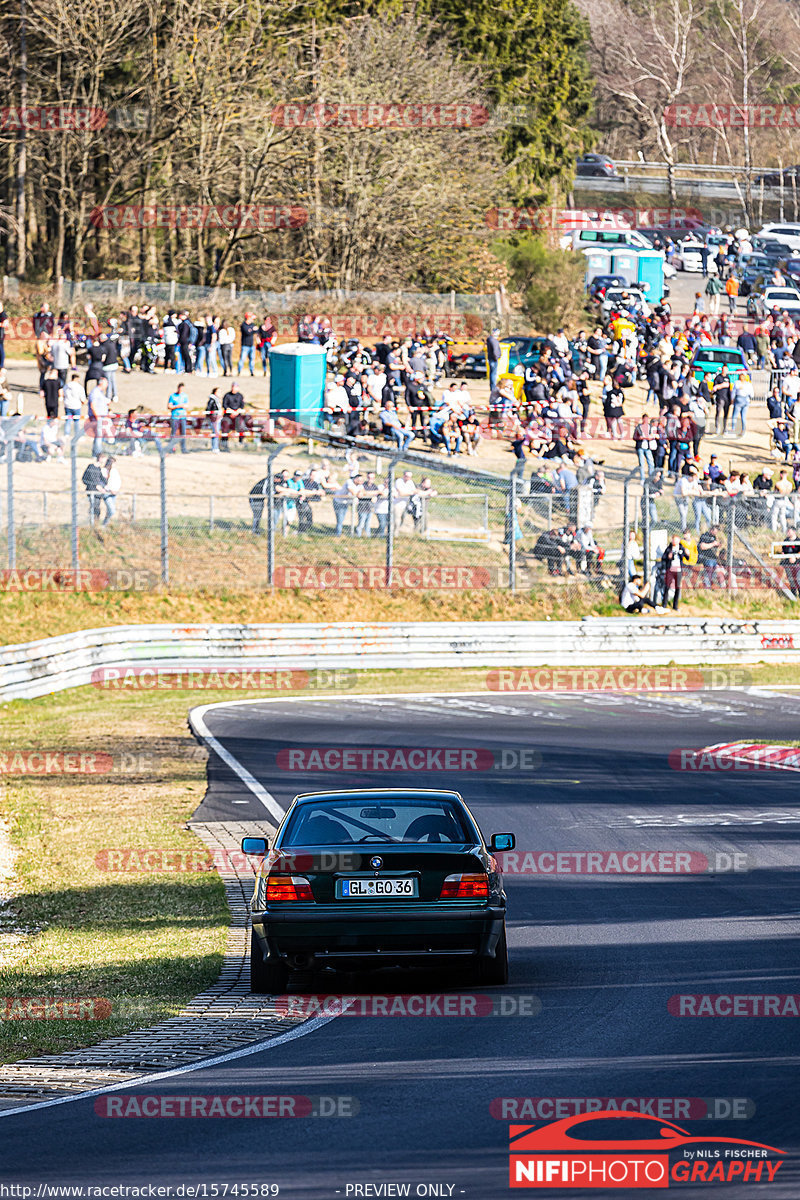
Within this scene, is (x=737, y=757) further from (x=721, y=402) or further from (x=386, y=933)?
(x=721, y=402)

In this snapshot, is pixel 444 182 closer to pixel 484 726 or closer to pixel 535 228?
pixel 535 228

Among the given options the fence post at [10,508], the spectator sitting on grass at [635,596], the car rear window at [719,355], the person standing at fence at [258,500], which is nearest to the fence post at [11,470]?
the fence post at [10,508]

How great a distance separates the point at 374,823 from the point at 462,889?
1003 millimetres

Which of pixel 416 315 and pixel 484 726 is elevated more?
pixel 416 315

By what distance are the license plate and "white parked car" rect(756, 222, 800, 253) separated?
68.1 meters

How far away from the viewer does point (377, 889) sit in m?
9.41

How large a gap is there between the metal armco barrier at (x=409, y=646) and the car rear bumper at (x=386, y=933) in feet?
57.6

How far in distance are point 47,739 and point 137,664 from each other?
568 cm

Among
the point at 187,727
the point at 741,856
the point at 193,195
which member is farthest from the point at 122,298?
the point at 741,856

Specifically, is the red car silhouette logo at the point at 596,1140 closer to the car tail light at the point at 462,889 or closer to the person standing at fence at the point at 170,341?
the car tail light at the point at 462,889

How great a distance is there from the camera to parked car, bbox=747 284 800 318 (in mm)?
57906

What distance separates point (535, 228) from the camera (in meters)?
69.9

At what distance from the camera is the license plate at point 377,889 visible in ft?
30.8

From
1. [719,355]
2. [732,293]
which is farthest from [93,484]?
[732,293]
